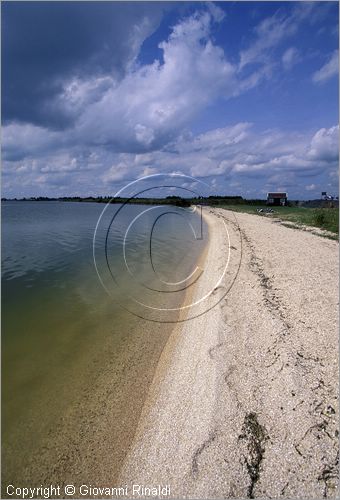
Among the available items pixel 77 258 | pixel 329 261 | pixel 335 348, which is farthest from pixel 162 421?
pixel 77 258

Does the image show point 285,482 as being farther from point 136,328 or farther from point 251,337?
point 136,328

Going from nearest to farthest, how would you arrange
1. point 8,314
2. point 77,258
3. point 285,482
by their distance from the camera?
1. point 285,482
2. point 8,314
3. point 77,258

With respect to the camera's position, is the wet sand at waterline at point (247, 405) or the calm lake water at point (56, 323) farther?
the calm lake water at point (56, 323)

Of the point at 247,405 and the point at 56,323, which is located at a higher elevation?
the point at 247,405

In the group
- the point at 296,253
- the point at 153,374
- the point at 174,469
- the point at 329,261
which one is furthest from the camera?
the point at 296,253

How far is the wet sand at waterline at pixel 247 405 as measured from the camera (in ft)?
14.3

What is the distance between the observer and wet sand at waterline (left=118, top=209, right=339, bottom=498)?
14.3 ft

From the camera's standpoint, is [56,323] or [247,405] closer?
[247,405]

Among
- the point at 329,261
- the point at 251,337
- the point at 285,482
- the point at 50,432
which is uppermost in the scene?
the point at 329,261

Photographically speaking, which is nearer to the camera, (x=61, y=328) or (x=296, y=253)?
(x=61, y=328)

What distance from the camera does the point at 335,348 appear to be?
6977 millimetres

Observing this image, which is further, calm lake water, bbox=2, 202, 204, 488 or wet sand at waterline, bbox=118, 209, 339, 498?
calm lake water, bbox=2, 202, 204, 488

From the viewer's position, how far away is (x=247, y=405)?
18.3ft

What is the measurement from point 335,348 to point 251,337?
1.97 m
